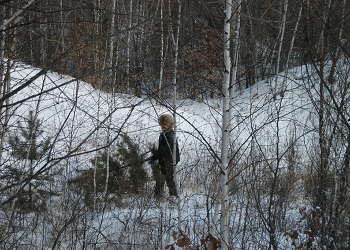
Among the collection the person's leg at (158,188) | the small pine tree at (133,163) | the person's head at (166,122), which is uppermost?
the person's head at (166,122)

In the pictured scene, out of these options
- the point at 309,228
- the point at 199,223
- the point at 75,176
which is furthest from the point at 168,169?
the point at 309,228

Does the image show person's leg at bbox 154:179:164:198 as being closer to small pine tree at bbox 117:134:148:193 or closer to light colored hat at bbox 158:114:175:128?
small pine tree at bbox 117:134:148:193

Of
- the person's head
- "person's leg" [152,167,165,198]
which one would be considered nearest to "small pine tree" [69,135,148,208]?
"person's leg" [152,167,165,198]

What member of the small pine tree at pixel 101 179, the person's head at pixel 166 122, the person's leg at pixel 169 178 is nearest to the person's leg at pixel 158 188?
the person's leg at pixel 169 178

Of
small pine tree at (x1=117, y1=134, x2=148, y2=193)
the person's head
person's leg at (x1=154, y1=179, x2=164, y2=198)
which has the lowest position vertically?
person's leg at (x1=154, y1=179, x2=164, y2=198)

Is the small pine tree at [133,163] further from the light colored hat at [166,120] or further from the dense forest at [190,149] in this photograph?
the light colored hat at [166,120]

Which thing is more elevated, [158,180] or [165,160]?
[165,160]

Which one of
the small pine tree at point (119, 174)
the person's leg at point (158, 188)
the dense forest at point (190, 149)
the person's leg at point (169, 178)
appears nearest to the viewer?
the dense forest at point (190, 149)

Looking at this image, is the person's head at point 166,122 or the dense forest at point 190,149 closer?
the dense forest at point 190,149

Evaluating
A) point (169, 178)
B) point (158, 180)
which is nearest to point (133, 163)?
point (158, 180)

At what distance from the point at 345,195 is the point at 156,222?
242 cm

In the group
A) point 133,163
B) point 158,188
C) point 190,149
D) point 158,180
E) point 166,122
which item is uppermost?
point 166,122

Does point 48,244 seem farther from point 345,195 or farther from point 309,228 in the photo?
point 345,195

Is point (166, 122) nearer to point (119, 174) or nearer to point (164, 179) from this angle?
point (164, 179)
